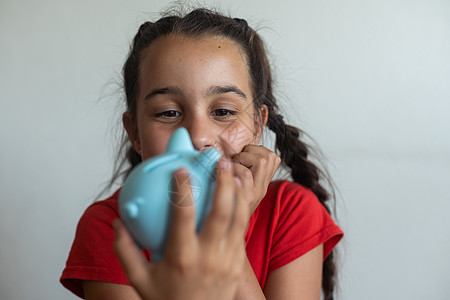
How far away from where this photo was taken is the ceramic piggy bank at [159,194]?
38 centimetres

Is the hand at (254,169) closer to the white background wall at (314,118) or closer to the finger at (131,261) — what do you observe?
the finger at (131,261)

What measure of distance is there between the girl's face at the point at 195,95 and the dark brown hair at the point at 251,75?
0.04 m

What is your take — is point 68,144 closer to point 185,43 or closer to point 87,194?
point 87,194

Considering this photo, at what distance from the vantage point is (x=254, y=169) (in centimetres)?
64

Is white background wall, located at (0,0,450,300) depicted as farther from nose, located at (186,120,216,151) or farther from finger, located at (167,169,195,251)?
finger, located at (167,169,195,251)

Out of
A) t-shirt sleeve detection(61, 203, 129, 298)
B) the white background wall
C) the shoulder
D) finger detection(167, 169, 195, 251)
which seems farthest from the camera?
the white background wall

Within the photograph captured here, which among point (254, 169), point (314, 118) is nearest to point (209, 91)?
point (254, 169)

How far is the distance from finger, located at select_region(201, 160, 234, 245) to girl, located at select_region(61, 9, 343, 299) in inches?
A: 2.1

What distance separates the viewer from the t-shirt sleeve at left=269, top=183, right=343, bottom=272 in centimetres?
77

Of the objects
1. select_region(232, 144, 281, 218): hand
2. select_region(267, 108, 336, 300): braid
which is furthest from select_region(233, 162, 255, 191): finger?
select_region(267, 108, 336, 300): braid

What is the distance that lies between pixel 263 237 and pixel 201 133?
28 cm

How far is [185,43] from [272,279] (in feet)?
1.32

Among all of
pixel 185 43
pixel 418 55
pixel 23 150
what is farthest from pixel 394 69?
pixel 23 150

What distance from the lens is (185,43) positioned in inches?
27.0
